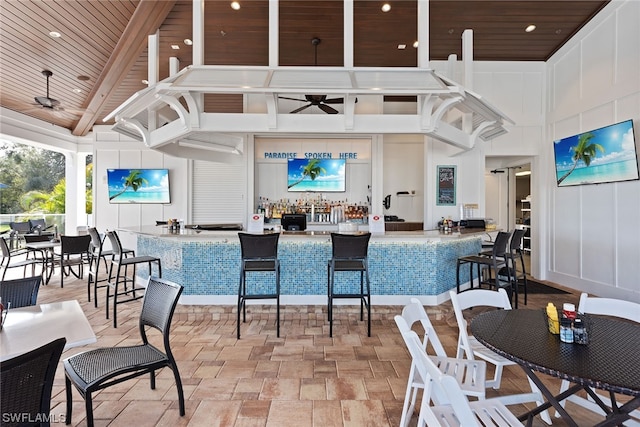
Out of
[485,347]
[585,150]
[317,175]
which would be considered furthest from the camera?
[317,175]

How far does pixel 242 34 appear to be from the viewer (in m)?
5.23

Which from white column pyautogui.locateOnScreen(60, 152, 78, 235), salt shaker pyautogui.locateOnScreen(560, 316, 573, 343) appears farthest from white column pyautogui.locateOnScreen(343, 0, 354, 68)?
white column pyautogui.locateOnScreen(60, 152, 78, 235)

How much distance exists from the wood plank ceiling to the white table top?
13.9ft

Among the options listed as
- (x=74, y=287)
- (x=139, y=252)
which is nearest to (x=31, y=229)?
(x=74, y=287)

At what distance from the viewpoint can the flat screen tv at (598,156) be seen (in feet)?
→ 15.0

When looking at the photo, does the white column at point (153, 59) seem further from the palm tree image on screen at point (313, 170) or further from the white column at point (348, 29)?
the palm tree image on screen at point (313, 170)

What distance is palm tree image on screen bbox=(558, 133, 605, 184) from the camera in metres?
5.14

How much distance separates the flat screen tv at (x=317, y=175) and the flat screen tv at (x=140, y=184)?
3582 mm

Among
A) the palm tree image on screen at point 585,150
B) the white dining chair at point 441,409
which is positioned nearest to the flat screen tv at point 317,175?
the palm tree image on screen at point 585,150

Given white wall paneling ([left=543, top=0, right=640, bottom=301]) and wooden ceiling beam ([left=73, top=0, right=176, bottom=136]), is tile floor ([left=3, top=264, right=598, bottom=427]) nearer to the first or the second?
white wall paneling ([left=543, top=0, right=640, bottom=301])

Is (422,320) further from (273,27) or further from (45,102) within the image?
(45,102)

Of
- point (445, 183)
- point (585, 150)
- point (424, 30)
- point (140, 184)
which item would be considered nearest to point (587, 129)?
point (585, 150)

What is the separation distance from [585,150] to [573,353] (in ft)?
17.1

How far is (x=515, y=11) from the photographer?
495 centimetres
